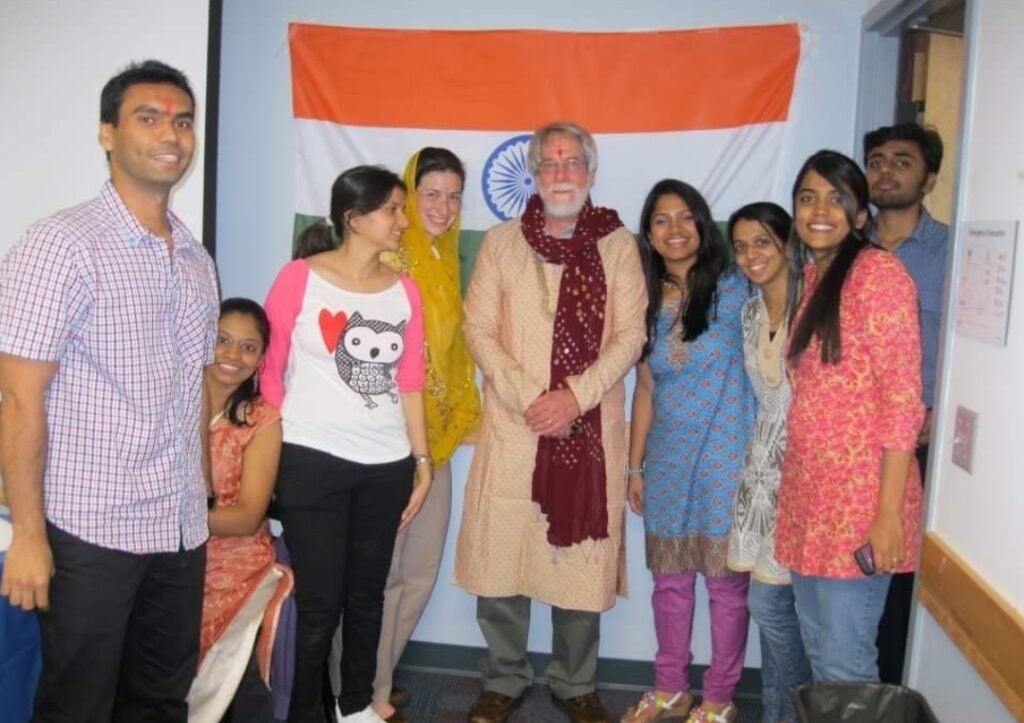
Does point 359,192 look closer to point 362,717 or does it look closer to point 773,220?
point 773,220

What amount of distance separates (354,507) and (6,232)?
1.47 meters

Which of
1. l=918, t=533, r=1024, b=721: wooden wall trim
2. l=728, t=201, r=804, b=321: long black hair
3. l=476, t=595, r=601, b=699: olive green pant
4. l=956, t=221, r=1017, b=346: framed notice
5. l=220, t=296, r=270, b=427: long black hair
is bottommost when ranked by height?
l=476, t=595, r=601, b=699: olive green pant

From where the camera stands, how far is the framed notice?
1.57 metres

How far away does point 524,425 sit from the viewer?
2.40 m

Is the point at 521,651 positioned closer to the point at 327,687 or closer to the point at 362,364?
the point at 327,687

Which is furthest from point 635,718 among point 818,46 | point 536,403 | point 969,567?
point 818,46

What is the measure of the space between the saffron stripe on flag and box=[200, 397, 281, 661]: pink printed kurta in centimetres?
121

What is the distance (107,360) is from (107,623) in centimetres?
50

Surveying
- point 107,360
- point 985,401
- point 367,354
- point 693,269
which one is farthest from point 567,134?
point 107,360

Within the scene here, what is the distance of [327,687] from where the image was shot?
2.41m

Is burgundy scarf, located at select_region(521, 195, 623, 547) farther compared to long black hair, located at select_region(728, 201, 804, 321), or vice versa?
burgundy scarf, located at select_region(521, 195, 623, 547)

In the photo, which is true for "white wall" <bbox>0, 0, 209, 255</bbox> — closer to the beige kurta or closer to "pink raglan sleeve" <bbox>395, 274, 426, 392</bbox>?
"pink raglan sleeve" <bbox>395, 274, 426, 392</bbox>

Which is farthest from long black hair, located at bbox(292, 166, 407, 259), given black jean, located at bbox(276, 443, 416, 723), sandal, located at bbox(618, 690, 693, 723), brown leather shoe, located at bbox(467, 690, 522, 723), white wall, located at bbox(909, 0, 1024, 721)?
sandal, located at bbox(618, 690, 693, 723)

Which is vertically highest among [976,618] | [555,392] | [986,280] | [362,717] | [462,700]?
[986,280]
